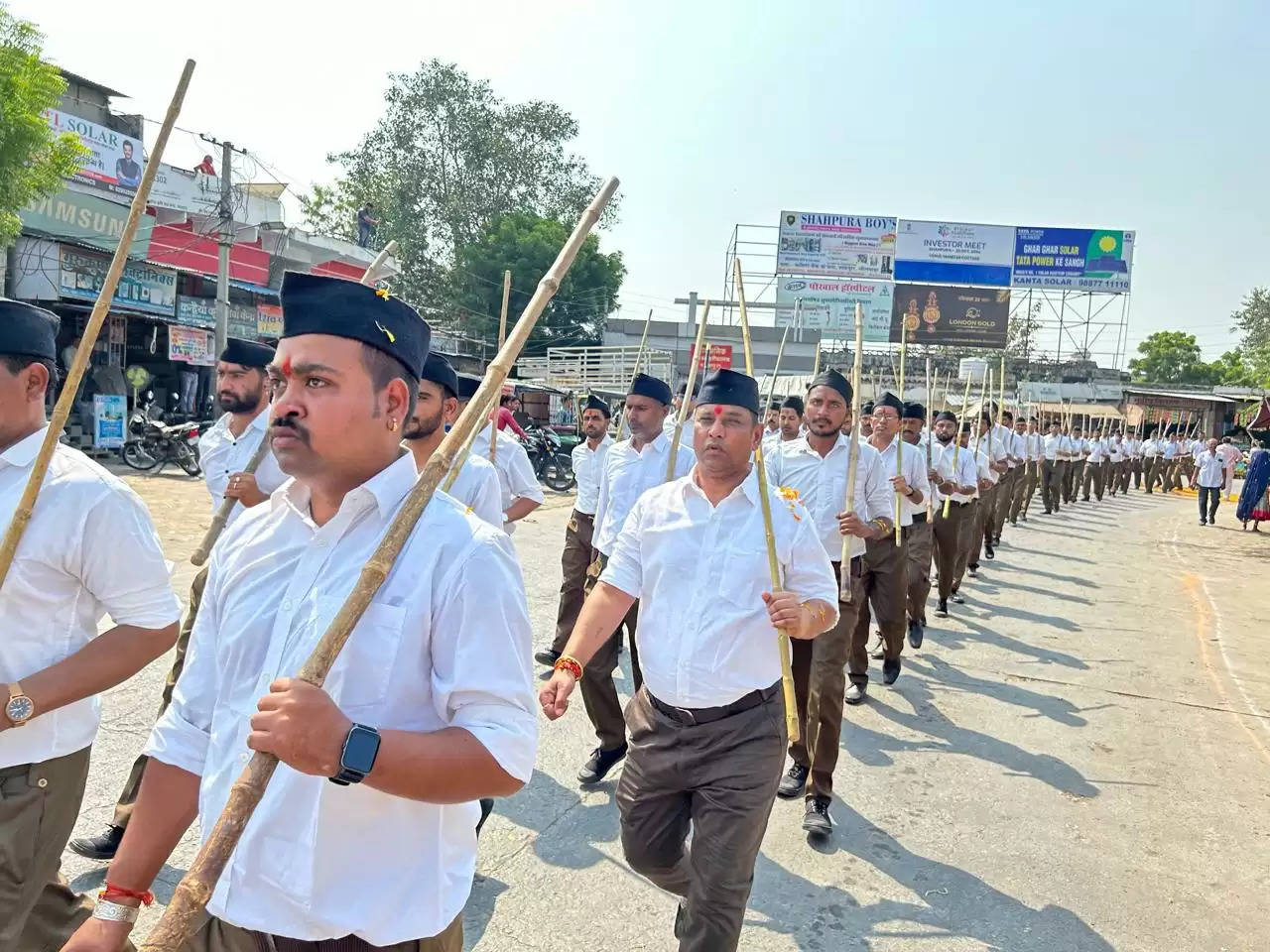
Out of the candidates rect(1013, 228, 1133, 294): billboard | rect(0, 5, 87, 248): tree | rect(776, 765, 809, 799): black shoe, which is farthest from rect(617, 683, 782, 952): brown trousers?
rect(1013, 228, 1133, 294): billboard

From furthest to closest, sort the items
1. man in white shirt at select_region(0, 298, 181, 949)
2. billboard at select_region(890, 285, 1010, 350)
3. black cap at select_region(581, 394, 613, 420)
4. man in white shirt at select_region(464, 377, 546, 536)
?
billboard at select_region(890, 285, 1010, 350) < black cap at select_region(581, 394, 613, 420) < man in white shirt at select_region(464, 377, 546, 536) < man in white shirt at select_region(0, 298, 181, 949)

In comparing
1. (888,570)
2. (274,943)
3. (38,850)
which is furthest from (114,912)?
(888,570)

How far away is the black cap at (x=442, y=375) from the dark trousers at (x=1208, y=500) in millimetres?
21444

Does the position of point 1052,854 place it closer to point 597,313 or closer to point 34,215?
point 34,215

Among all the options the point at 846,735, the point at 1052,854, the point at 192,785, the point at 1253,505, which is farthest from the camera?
the point at 1253,505

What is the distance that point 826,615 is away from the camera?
3.23m

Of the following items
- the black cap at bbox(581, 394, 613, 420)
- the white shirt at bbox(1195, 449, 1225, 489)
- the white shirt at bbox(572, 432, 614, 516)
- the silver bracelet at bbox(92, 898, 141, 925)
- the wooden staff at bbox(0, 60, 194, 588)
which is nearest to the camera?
the silver bracelet at bbox(92, 898, 141, 925)

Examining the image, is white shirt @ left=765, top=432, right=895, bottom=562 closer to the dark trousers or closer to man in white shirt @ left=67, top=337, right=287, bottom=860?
man in white shirt @ left=67, top=337, right=287, bottom=860

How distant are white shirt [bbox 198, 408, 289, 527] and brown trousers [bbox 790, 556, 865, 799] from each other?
8.82 feet

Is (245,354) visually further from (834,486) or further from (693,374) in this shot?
(834,486)

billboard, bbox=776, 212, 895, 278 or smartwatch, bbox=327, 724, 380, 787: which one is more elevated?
billboard, bbox=776, 212, 895, 278

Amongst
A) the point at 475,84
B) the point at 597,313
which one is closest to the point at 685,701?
the point at 597,313

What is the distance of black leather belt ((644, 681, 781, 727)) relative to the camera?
3189 millimetres

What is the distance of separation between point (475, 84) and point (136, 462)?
2914 centimetres
